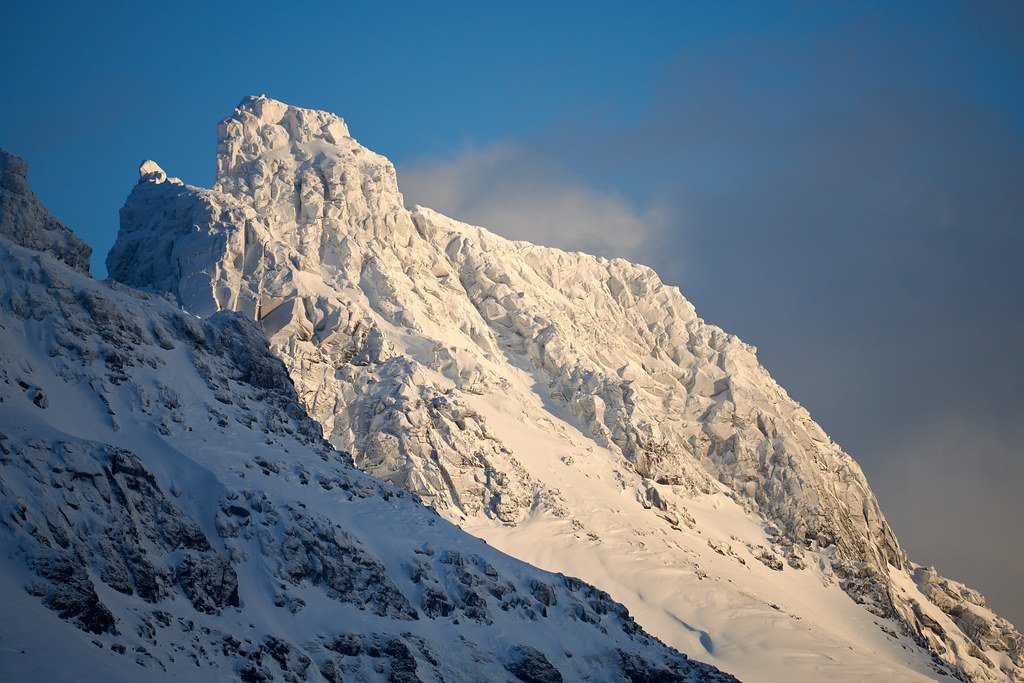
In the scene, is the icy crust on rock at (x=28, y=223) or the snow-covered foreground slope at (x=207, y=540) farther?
the icy crust on rock at (x=28, y=223)

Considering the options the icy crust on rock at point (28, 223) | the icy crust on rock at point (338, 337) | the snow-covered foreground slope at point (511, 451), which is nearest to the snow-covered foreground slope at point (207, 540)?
the icy crust on rock at point (28, 223)

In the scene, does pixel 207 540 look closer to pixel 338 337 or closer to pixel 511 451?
pixel 338 337

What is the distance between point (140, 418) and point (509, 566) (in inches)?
1464

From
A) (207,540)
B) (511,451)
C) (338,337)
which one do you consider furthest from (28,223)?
(511,451)

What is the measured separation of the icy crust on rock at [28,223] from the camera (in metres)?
109

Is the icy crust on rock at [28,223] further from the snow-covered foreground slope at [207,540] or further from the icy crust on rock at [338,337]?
the icy crust on rock at [338,337]

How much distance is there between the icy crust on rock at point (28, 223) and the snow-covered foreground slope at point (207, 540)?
361 mm

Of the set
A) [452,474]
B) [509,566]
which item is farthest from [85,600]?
[452,474]

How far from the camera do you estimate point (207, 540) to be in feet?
269

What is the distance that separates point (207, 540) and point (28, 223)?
47.0m

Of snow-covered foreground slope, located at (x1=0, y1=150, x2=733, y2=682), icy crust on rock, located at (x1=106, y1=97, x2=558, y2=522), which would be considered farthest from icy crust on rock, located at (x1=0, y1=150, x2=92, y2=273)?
icy crust on rock, located at (x1=106, y1=97, x2=558, y2=522)

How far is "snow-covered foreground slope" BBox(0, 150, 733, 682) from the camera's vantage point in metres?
67.6

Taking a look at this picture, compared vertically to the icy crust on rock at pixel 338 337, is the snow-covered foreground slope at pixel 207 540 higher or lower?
lower

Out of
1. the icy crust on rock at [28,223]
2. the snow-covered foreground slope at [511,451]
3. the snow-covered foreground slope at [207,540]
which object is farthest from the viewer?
the snow-covered foreground slope at [511,451]
